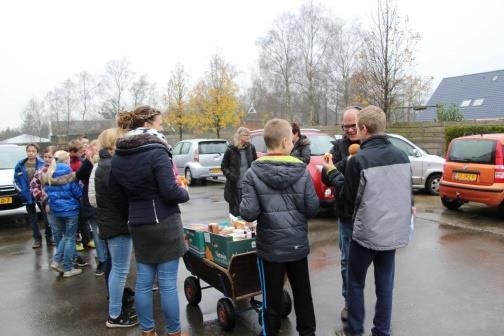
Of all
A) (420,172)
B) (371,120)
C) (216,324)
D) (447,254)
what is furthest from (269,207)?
(420,172)

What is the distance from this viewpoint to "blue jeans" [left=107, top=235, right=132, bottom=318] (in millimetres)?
4078

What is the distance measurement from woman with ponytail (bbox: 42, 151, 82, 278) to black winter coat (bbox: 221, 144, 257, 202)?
221cm

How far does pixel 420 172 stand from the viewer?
1148cm

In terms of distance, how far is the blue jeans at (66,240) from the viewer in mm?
5714

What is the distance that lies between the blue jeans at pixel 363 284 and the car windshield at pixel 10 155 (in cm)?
Answer: 970

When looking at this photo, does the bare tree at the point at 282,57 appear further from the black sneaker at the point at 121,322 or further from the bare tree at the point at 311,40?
the black sneaker at the point at 121,322

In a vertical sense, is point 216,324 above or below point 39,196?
below

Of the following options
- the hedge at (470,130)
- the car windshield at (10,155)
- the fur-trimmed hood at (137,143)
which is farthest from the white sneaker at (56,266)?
the hedge at (470,130)

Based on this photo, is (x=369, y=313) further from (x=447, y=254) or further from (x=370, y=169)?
(x=447, y=254)

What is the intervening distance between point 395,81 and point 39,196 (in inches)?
583

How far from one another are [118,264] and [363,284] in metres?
2.29

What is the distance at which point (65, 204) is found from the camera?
5652 mm

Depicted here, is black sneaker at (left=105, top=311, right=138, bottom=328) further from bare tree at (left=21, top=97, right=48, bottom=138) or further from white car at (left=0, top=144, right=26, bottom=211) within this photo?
bare tree at (left=21, top=97, right=48, bottom=138)

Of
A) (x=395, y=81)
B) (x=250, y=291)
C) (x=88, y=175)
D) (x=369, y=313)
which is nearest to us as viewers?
(x=250, y=291)
